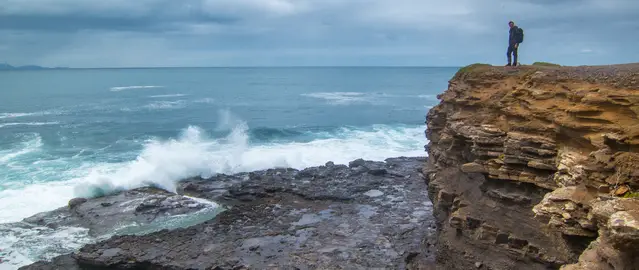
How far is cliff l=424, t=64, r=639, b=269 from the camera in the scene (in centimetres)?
1010

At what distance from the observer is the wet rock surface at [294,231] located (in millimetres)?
19328

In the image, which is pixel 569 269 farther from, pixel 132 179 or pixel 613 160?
pixel 132 179

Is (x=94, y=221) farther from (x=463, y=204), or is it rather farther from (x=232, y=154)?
(x=463, y=204)

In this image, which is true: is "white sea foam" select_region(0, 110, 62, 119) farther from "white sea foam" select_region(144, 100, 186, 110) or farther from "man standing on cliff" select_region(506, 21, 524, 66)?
"man standing on cliff" select_region(506, 21, 524, 66)

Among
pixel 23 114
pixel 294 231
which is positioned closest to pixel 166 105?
pixel 23 114

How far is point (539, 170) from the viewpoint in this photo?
42.5 ft

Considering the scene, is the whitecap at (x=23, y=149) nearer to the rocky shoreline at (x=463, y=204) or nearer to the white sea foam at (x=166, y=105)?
the rocky shoreline at (x=463, y=204)

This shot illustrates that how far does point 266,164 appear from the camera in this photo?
3541cm

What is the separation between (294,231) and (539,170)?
1186cm

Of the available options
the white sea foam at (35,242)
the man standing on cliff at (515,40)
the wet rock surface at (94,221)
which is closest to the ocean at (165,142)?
the white sea foam at (35,242)

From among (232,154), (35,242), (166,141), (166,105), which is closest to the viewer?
(35,242)

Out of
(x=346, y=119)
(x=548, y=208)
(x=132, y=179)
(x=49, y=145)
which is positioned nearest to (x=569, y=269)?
(x=548, y=208)

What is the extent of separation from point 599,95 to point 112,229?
20.6 meters

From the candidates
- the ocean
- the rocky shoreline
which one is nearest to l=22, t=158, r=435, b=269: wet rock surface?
the rocky shoreline
